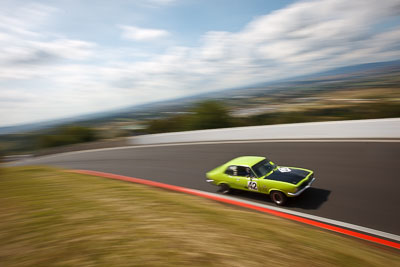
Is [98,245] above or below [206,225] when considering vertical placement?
above

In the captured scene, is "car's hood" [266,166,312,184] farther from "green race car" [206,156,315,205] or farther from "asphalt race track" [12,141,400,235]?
"asphalt race track" [12,141,400,235]

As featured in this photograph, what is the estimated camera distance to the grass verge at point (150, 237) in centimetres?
310

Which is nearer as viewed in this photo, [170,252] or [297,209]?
[170,252]

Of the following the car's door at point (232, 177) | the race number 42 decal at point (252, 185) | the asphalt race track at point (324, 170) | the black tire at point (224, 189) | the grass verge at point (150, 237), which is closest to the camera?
the grass verge at point (150, 237)

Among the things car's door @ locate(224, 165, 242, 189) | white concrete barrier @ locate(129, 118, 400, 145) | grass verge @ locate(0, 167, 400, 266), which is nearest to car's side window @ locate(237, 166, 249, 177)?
car's door @ locate(224, 165, 242, 189)

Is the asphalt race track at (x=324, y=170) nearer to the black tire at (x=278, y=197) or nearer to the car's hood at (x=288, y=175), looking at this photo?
the black tire at (x=278, y=197)

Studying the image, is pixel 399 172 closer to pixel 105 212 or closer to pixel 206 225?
pixel 206 225

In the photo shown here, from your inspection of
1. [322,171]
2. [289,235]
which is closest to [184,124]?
[322,171]

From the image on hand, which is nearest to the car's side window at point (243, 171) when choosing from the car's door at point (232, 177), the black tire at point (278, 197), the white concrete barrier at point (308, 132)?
the car's door at point (232, 177)

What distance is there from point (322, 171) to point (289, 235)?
447cm

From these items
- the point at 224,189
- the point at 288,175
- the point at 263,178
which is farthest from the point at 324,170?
the point at 224,189

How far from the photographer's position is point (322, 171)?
793 cm

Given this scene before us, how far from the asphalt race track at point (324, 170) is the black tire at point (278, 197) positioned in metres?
0.22

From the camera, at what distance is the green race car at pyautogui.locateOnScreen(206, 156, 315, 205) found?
6074mm
